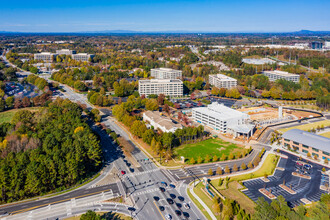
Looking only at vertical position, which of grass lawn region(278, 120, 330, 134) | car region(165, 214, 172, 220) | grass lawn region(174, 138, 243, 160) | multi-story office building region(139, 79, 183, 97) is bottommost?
car region(165, 214, 172, 220)

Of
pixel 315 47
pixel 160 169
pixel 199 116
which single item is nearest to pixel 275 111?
pixel 199 116

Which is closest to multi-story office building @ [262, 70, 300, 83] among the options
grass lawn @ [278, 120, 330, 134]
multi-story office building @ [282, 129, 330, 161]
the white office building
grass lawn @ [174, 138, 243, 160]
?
grass lawn @ [278, 120, 330, 134]

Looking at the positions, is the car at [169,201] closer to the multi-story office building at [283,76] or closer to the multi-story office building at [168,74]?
the multi-story office building at [168,74]

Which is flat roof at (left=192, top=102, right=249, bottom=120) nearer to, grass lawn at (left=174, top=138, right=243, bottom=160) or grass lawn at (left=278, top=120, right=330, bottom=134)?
grass lawn at (left=174, top=138, right=243, bottom=160)

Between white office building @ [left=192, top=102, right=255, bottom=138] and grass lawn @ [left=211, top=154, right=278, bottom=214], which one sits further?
white office building @ [left=192, top=102, right=255, bottom=138]

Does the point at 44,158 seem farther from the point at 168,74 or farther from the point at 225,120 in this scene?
the point at 168,74

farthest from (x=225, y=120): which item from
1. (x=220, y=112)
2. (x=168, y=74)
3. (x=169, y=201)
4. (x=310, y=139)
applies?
(x=168, y=74)
